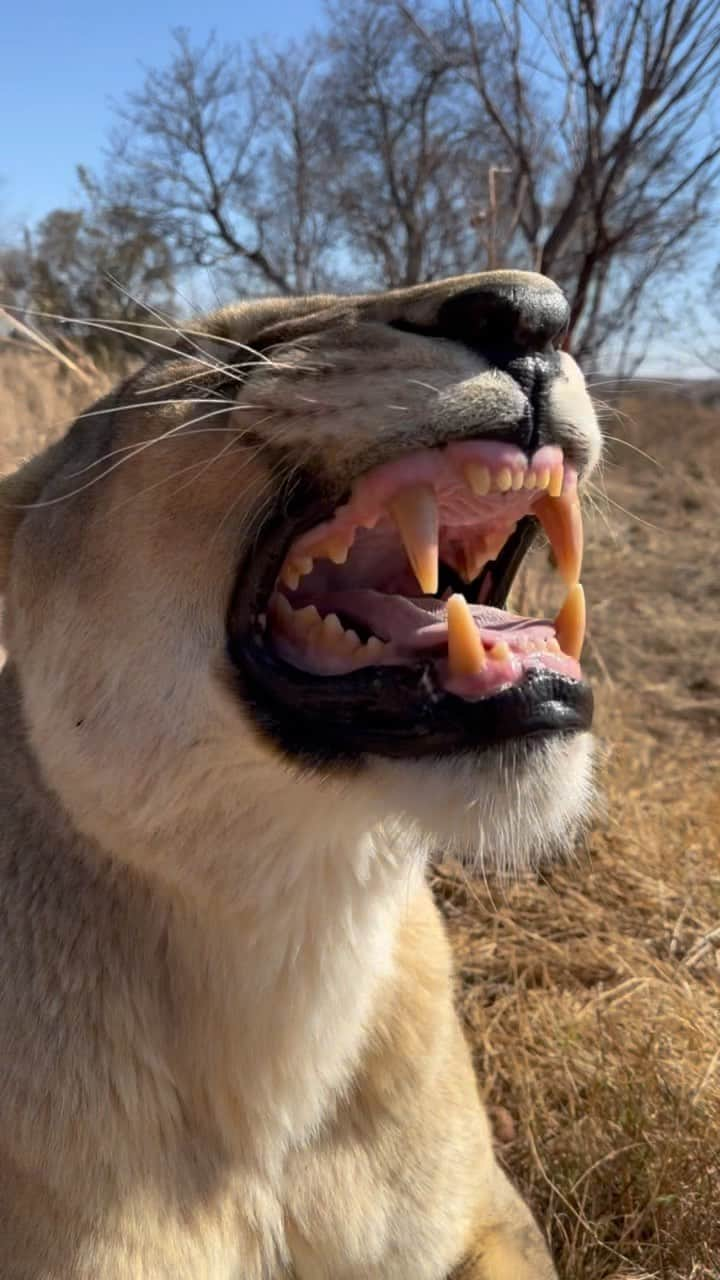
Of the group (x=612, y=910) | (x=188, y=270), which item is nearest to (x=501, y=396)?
(x=612, y=910)

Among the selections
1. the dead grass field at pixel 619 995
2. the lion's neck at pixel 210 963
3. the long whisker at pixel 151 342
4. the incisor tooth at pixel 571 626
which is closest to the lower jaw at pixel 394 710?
the incisor tooth at pixel 571 626

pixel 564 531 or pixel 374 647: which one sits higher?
pixel 564 531

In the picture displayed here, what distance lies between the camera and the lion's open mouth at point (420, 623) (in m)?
1.43

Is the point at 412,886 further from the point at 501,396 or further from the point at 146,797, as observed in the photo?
the point at 501,396

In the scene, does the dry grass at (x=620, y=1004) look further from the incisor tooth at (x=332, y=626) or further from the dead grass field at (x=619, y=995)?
the incisor tooth at (x=332, y=626)

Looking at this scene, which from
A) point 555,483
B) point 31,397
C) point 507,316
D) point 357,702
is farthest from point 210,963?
point 31,397

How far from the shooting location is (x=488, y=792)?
55.9 inches

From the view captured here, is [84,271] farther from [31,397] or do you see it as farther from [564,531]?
[564,531]

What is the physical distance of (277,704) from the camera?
1.54 meters

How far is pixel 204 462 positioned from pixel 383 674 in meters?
0.39

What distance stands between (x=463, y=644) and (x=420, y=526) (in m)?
0.17

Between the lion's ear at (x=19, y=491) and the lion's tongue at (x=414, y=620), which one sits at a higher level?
the lion's ear at (x=19, y=491)

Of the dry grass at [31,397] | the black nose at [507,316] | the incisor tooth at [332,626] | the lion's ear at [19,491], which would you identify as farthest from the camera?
the dry grass at [31,397]

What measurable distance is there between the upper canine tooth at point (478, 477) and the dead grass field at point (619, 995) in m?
Result: 0.60
